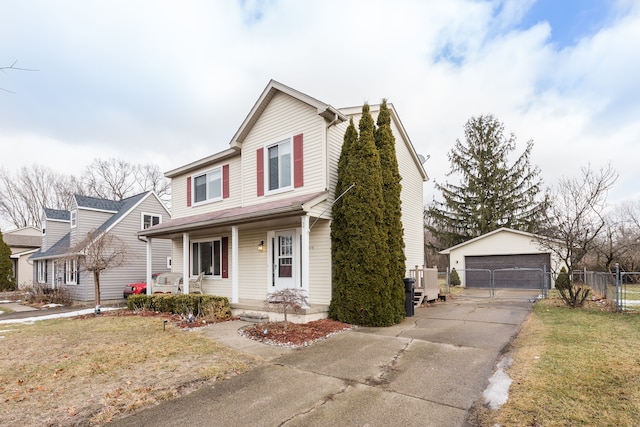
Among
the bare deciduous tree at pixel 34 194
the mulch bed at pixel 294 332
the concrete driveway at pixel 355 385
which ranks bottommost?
the mulch bed at pixel 294 332

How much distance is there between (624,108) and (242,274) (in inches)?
667

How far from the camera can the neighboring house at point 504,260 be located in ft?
60.7

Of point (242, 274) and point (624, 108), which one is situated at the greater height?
point (624, 108)

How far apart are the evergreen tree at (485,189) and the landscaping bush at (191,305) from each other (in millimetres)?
21095

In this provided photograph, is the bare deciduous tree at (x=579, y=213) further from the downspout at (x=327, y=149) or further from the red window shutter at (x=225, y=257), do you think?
the red window shutter at (x=225, y=257)

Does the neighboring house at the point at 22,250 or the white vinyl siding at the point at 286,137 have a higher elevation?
the white vinyl siding at the point at 286,137

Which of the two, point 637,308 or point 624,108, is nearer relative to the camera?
point 637,308

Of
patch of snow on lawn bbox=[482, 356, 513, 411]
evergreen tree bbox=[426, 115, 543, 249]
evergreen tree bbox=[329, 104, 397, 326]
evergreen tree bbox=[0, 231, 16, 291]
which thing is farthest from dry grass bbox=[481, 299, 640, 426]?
evergreen tree bbox=[0, 231, 16, 291]

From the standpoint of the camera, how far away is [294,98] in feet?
35.7

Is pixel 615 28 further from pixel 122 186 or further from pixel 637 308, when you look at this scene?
pixel 122 186

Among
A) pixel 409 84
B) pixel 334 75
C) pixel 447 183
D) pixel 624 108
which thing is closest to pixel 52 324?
pixel 334 75

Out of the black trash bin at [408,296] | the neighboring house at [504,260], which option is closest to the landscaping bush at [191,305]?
the black trash bin at [408,296]

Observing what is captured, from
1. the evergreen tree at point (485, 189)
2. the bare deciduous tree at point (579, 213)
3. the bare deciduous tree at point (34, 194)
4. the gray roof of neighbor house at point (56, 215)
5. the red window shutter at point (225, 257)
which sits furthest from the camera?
the bare deciduous tree at point (34, 194)

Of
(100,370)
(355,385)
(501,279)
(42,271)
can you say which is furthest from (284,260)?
(42,271)
